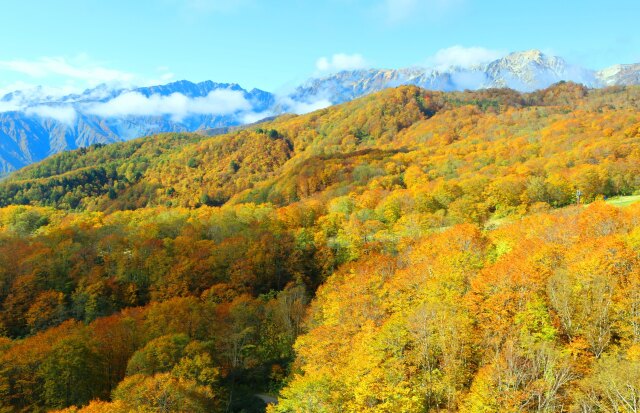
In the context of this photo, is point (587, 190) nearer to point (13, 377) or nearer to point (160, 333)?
point (160, 333)

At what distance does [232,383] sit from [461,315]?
85.6 feet

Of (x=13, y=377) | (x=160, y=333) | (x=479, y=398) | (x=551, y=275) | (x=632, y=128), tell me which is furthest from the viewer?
(x=632, y=128)

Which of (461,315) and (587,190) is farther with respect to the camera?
(587,190)

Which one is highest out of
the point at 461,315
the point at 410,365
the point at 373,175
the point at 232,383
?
the point at 373,175

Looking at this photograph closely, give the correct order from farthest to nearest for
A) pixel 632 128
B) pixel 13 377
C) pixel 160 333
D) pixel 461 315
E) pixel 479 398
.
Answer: pixel 632 128 < pixel 160 333 < pixel 13 377 < pixel 461 315 < pixel 479 398

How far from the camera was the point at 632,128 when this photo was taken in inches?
5477

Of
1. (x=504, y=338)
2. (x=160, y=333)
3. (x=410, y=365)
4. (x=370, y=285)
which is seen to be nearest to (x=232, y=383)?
(x=160, y=333)

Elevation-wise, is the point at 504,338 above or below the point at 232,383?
above

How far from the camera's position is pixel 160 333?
4997 cm

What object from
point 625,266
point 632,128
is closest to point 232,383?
point 625,266

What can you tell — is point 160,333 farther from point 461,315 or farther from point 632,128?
point 632,128

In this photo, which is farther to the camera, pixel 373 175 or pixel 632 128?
pixel 373 175

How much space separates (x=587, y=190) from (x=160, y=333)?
90933 mm

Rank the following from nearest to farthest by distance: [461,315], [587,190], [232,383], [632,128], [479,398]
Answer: [479,398] < [461,315] < [232,383] < [587,190] < [632,128]
